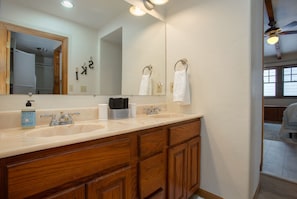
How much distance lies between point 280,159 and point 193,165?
1.67 metres

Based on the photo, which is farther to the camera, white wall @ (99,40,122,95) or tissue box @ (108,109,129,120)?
white wall @ (99,40,122,95)

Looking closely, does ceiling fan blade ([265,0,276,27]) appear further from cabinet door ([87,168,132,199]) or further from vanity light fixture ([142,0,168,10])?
cabinet door ([87,168,132,199])

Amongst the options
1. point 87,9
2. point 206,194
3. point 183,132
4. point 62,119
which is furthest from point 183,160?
point 87,9

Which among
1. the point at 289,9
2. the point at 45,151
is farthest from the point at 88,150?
the point at 289,9

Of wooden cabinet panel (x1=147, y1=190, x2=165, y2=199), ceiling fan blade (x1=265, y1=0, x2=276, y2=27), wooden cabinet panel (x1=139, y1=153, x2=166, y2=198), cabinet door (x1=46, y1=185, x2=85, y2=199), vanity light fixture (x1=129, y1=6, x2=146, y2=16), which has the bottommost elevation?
wooden cabinet panel (x1=147, y1=190, x2=165, y2=199)

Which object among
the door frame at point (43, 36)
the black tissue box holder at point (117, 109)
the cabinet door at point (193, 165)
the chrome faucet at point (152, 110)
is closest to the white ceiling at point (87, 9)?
the door frame at point (43, 36)

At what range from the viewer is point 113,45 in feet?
5.27

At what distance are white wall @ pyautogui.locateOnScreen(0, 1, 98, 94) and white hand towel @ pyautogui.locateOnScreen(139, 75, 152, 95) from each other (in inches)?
22.6

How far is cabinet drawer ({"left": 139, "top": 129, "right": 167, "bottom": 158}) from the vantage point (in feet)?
3.36

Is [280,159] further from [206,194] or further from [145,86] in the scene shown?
[145,86]

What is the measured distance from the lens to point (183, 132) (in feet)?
4.50

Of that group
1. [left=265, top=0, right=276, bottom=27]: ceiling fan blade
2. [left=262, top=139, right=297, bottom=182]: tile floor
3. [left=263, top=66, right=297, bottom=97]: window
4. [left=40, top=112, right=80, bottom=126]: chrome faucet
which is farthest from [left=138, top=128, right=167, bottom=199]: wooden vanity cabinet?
[left=263, top=66, right=297, bottom=97]: window

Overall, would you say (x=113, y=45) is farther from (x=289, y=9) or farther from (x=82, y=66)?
(x=289, y=9)

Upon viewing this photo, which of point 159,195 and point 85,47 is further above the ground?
point 85,47
